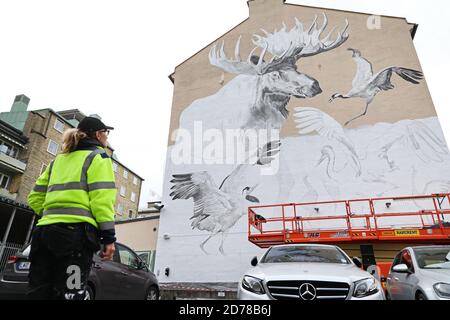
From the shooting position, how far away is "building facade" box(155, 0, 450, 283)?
11.8 m

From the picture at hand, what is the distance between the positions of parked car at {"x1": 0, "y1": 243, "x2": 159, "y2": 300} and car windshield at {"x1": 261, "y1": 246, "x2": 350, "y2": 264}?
2805 millimetres

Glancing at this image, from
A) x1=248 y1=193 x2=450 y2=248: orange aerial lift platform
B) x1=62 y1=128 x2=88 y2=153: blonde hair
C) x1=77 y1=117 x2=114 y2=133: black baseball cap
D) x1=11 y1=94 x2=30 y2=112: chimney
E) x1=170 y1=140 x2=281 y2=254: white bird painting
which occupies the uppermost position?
x1=11 y1=94 x2=30 y2=112: chimney

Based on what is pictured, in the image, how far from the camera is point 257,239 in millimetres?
8883

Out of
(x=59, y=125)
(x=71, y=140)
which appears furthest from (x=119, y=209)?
(x=71, y=140)

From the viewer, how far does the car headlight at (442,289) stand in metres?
3.61

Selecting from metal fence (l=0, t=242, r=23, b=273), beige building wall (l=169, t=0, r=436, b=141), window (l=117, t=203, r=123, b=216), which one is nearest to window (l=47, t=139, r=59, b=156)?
window (l=117, t=203, r=123, b=216)

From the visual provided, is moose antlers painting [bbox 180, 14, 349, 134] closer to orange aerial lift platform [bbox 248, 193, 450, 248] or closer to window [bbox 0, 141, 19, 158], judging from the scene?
orange aerial lift platform [bbox 248, 193, 450, 248]

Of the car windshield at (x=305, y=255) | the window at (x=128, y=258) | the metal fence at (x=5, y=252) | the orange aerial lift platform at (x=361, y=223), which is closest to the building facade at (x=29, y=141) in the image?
the metal fence at (x=5, y=252)

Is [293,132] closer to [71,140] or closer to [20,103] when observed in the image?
[71,140]

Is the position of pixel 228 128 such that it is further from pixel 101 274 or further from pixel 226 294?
pixel 101 274

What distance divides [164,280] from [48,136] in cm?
2012

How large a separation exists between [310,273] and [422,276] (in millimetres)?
1863

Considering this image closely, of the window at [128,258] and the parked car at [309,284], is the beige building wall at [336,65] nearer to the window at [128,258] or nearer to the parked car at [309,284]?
the window at [128,258]
